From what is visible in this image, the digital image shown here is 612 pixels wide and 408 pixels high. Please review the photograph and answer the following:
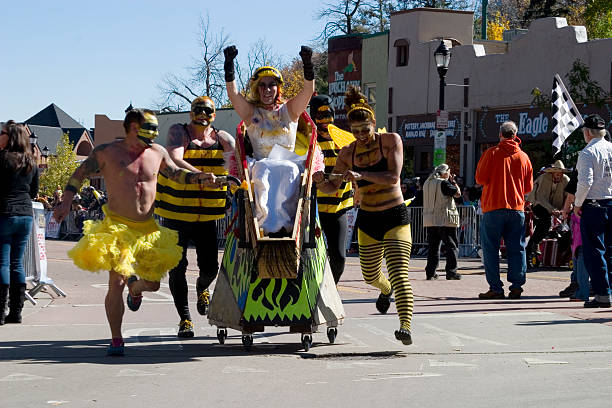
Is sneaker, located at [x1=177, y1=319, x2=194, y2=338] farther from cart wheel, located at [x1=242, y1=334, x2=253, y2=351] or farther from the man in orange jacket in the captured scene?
the man in orange jacket

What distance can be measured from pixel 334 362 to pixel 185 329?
206 centimetres

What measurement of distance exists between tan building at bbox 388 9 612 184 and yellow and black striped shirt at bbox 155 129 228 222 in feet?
77.3

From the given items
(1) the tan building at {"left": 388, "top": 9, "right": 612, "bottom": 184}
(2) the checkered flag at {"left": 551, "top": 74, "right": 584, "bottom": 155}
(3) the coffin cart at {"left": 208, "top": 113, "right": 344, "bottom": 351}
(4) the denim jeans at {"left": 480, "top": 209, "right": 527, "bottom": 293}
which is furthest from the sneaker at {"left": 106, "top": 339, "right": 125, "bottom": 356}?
(1) the tan building at {"left": 388, "top": 9, "right": 612, "bottom": 184}

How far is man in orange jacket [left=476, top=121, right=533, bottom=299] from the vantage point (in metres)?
13.4

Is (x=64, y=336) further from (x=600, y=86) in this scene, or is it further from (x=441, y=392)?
(x=600, y=86)

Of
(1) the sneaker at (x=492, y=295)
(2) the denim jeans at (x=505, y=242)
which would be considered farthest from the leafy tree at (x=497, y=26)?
(1) the sneaker at (x=492, y=295)

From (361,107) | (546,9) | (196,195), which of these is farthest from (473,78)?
(361,107)

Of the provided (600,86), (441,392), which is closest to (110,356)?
(441,392)

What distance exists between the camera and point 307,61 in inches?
361

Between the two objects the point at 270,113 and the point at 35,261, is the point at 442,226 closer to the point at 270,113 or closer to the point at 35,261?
the point at 35,261

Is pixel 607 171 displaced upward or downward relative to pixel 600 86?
downward

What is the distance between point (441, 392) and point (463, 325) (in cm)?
375

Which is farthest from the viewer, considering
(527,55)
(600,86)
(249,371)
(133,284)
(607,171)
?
(527,55)

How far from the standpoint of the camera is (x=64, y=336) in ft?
32.4
